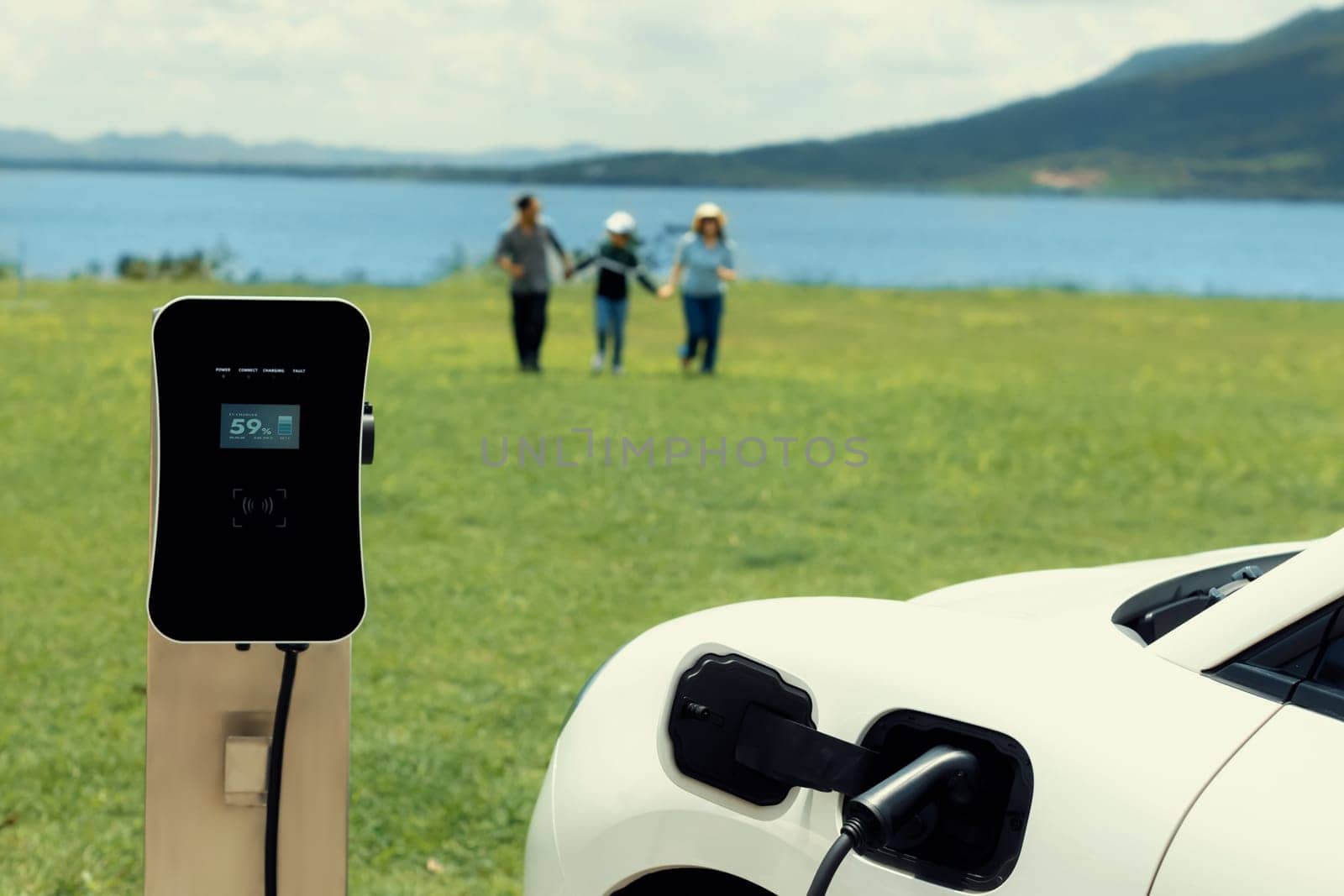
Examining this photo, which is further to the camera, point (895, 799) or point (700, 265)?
point (700, 265)

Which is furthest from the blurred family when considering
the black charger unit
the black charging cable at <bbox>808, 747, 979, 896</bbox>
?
the black charging cable at <bbox>808, 747, 979, 896</bbox>

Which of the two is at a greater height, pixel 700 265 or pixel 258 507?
pixel 258 507

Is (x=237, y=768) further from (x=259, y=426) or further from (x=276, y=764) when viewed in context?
(x=259, y=426)

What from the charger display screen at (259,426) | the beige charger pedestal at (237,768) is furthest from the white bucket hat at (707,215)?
the charger display screen at (259,426)

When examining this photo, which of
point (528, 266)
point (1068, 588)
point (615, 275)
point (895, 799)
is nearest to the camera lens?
point (895, 799)

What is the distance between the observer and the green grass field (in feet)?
15.6

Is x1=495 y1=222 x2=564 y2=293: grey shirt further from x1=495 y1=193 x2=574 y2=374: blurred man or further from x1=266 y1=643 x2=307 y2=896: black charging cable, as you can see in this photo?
x1=266 y1=643 x2=307 y2=896: black charging cable

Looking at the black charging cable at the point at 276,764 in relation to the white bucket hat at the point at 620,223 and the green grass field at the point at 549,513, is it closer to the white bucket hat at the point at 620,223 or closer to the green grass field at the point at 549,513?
the green grass field at the point at 549,513

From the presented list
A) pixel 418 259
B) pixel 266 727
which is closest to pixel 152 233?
pixel 418 259

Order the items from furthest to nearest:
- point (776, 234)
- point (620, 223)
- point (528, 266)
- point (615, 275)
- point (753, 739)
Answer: point (776, 234) < point (620, 223) < point (615, 275) < point (528, 266) < point (753, 739)

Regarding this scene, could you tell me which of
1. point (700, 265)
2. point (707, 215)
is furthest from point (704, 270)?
point (707, 215)

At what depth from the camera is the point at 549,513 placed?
29.9 feet

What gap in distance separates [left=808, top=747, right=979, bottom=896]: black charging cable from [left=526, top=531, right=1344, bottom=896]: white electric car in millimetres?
12

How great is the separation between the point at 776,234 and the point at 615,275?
106 metres
